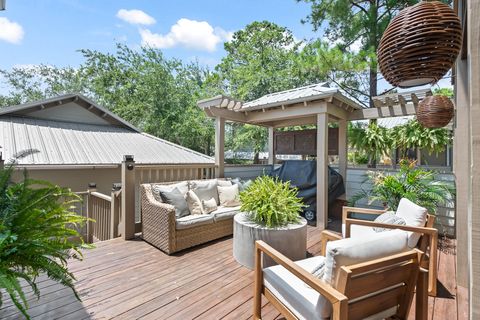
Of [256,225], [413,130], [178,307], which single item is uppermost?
[413,130]

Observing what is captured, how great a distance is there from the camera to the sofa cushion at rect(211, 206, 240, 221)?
13.1 ft

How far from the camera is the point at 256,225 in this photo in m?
3.10

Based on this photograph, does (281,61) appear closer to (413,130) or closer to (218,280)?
(413,130)

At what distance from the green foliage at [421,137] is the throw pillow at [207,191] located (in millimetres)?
4382

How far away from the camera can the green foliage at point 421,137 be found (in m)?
5.34

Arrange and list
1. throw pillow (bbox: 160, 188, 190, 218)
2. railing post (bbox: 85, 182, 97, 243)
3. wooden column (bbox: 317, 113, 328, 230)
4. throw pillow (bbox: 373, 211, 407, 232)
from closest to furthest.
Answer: throw pillow (bbox: 373, 211, 407, 232) < throw pillow (bbox: 160, 188, 190, 218) < wooden column (bbox: 317, 113, 328, 230) < railing post (bbox: 85, 182, 97, 243)

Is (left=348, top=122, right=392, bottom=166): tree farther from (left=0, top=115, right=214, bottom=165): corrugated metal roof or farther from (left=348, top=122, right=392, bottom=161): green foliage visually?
(left=0, top=115, right=214, bottom=165): corrugated metal roof

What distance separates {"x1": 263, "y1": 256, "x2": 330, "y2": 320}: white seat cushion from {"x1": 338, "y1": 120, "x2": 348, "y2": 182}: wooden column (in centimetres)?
396

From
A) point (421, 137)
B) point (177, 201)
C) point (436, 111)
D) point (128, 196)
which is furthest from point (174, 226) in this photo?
point (421, 137)

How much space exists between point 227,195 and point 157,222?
1384mm

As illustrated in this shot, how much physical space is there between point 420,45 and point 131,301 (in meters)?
3.20

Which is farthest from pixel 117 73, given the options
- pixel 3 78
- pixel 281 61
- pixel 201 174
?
pixel 201 174

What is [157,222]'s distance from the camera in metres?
3.56

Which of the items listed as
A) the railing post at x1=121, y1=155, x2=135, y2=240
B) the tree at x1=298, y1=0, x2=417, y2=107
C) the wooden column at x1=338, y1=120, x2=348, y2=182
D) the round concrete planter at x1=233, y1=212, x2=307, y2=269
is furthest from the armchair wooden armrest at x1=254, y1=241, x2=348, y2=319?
the tree at x1=298, y1=0, x2=417, y2=107
